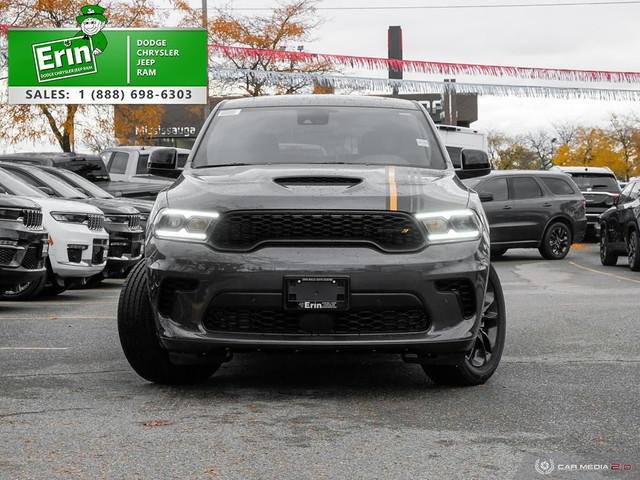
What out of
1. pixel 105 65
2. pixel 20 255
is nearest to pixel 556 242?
pixel 20 255

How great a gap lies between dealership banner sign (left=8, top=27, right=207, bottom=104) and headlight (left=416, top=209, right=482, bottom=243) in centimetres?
3077

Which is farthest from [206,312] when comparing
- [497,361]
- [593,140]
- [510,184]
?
[593,140]

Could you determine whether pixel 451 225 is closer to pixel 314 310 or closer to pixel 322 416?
pixel 314 310

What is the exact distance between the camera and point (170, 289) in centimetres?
619

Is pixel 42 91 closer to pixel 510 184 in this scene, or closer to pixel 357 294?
pixel 510 184

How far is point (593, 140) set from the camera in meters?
107

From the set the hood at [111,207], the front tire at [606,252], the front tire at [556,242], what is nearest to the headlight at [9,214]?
the hood at [111,207]

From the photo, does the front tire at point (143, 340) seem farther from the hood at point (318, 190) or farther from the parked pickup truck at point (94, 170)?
the parked pickup truck at point (94, 170)

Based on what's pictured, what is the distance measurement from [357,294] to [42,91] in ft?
102

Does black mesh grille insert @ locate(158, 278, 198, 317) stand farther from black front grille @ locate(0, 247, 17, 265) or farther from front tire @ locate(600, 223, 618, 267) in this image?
front tire @ locate(600, 223, 618, 267)

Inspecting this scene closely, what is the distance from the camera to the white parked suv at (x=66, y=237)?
544 inches

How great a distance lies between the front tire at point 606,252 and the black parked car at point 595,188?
699cm

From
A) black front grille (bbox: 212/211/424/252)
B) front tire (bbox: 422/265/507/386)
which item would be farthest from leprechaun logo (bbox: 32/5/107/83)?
black front grille (bbox: 212/211/424/252)

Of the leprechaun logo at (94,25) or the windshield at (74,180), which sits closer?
the windshield at (74,180)
